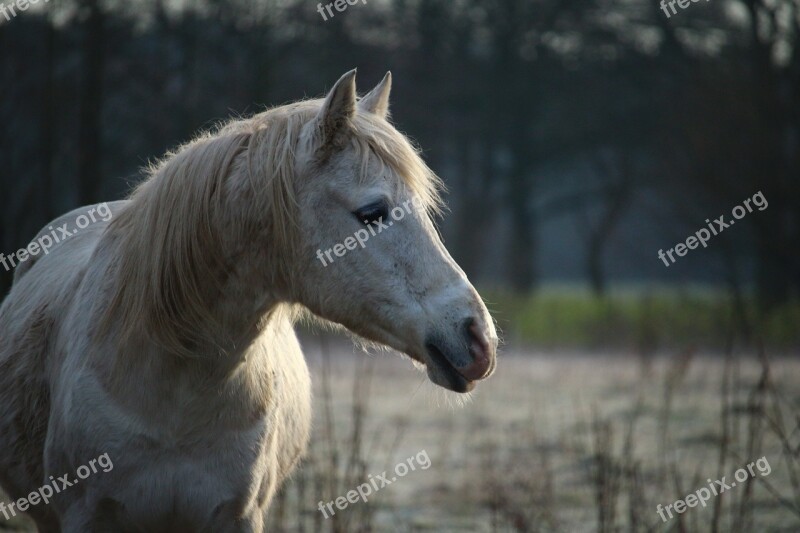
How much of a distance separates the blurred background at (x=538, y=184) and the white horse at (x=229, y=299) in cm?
63

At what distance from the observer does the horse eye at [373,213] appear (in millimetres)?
3051

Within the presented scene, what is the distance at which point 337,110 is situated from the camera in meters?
3.12

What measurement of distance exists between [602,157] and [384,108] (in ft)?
90.5

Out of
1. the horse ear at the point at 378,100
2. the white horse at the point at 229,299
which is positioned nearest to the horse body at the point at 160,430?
the white horse at the point at 229,299

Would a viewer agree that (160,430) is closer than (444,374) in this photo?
No

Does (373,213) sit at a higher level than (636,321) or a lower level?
higher

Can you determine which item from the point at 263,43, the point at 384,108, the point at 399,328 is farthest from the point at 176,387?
the point at 263,43

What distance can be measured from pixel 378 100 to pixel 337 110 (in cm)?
37

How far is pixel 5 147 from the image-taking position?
688cm

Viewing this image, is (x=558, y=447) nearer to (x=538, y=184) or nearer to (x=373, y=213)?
(x=373, y=213)
